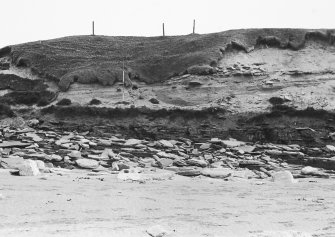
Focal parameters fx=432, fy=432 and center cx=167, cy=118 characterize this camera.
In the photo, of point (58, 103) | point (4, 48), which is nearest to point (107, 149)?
point (58, 103)

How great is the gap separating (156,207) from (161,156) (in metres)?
8.12

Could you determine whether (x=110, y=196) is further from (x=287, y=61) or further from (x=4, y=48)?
(x=4, y=48)

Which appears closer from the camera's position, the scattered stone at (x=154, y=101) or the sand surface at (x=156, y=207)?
the sand surface at (x=156, y=207)

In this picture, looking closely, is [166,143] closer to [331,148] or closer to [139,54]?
[331,148]

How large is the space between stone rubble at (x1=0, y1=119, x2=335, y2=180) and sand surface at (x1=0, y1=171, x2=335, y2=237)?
166cm

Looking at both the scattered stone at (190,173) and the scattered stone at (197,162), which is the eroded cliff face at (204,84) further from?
the scattered stone at (190,173)

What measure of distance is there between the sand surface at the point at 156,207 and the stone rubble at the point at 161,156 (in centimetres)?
166

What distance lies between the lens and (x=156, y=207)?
343 inches

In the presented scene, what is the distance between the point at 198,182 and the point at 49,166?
5091 mm

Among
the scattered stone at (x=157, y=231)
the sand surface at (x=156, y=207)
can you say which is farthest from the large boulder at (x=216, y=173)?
the scattered stone at (x=157, y=231)

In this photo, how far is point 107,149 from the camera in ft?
57.3

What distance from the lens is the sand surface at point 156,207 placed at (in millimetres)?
6914

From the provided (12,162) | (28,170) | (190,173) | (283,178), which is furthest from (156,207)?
(12,162)

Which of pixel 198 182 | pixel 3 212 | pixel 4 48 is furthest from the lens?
pixel 4 48
